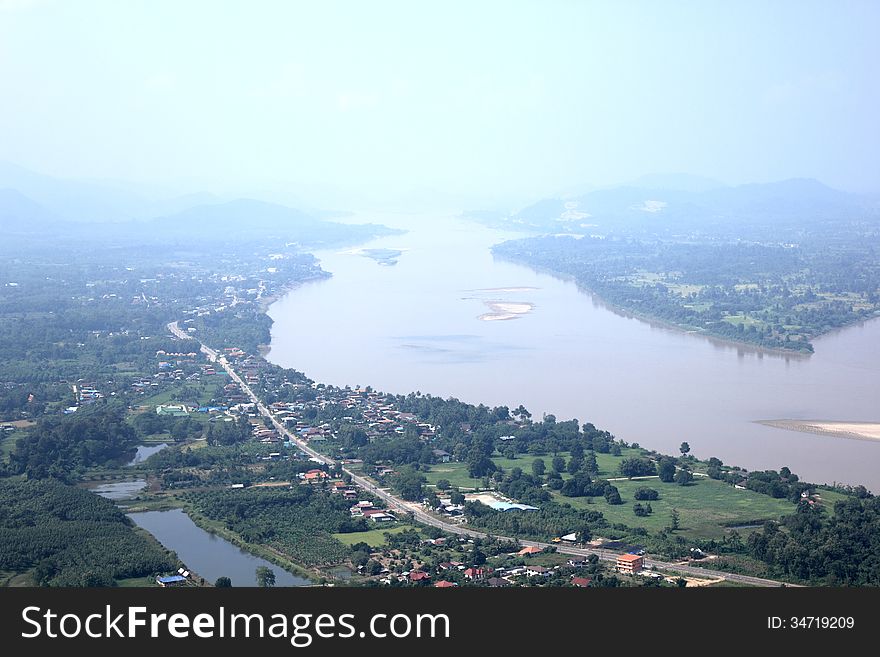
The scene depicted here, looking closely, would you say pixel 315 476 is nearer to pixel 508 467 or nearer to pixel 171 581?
pixel 508 467

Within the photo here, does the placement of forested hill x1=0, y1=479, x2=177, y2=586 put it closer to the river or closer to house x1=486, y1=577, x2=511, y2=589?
house x1=486, y1=577, x2=511, y2=589

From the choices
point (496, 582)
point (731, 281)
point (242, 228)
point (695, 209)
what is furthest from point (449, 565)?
point (695, 209)

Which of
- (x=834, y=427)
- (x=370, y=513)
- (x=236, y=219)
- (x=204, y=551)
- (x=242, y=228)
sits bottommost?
(x=204, y=551)

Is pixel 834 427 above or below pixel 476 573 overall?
above

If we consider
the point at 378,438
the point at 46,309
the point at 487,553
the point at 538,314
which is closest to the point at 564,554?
the point at 487,553

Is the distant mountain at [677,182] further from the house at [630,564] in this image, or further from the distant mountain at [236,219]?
the house at [630,564]

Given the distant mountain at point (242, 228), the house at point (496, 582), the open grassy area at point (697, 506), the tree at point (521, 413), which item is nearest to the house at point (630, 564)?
the house at point (496, 582)

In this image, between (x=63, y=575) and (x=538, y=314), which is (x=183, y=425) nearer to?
(x=63, y=575)
